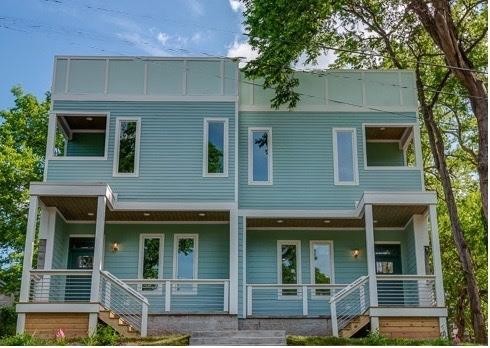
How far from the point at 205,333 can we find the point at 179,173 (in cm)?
449

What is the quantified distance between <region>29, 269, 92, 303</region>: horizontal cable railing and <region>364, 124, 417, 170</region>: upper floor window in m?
8.14

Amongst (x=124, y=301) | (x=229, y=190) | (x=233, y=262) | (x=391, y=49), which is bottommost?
(x=124, y=301)

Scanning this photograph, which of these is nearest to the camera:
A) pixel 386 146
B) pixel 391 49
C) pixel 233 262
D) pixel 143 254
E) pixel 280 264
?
pixel 233 262

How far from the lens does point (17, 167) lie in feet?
75.4

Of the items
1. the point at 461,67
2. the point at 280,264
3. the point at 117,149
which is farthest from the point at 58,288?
the point at 461,67

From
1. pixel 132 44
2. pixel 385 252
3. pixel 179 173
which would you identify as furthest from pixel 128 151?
pixel 385 252

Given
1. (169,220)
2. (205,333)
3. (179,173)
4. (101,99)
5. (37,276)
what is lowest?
(205,333)

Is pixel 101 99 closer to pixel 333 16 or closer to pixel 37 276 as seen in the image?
pixel 37 276

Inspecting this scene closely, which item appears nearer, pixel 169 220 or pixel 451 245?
pixel 169 220

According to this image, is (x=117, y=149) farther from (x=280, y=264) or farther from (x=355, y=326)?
(x=355, y=326)

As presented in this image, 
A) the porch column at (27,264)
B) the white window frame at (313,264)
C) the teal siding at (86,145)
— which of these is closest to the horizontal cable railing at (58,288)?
the porch column at (27,264)

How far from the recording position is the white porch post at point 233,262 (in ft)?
49.9

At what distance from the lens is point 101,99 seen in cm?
1697

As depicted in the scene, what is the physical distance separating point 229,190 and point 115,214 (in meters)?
2.95
